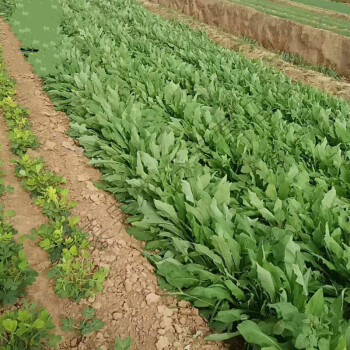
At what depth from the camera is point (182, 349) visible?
2559mm

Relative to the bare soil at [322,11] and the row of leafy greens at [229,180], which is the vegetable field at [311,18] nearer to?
the bare soil at [322,11]

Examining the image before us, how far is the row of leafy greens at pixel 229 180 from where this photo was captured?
2.54 metres

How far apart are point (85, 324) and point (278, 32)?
12.0m

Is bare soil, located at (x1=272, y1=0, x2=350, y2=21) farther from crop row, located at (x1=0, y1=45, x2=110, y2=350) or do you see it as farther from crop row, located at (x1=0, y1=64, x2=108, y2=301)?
crop row, located at (x1=0, y1=45, x2=110, y2=350)

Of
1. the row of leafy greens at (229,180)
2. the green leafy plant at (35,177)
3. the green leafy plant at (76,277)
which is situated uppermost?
the row of leafy greens at (229,180)

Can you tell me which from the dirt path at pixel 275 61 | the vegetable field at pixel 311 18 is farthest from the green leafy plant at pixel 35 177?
the vegetable field at pixel 311 18

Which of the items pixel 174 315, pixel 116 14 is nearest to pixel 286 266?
pixel 174 315

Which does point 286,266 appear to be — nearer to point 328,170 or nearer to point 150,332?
point 150,332

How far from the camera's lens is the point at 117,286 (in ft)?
9.86

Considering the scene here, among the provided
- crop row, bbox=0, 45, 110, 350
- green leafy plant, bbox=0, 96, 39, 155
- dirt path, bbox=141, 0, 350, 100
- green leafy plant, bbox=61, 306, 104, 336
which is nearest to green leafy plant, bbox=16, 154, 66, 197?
crop row, bbox=0, 45, 110, 350

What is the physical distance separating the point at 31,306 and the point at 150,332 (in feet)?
2.94

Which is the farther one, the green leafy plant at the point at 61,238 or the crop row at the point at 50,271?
the green leafy plant at the point at 61,238

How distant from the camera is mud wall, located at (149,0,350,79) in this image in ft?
33.6

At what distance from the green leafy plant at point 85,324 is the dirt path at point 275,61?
8013 mm
